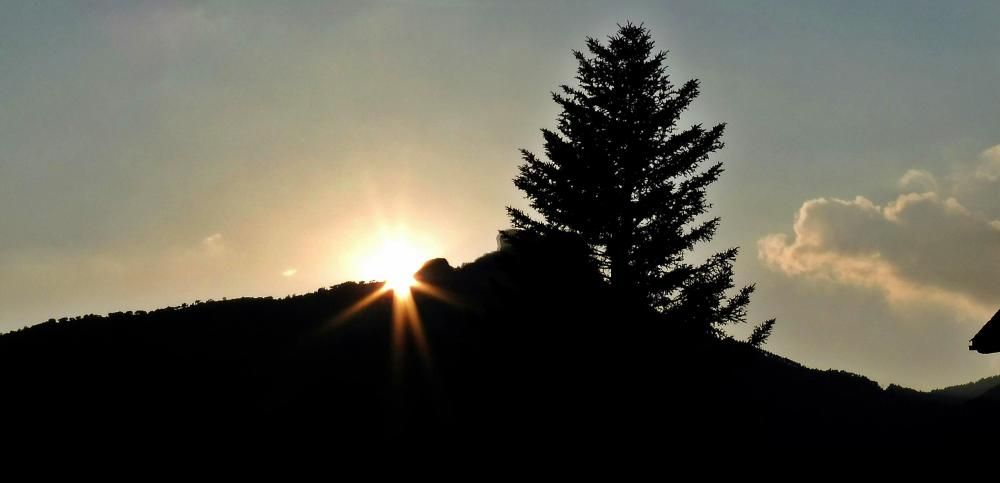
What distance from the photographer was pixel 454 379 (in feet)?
73.2

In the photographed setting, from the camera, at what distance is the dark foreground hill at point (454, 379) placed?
1203 centimetres

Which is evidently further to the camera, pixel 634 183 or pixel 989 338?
pixel 634 183

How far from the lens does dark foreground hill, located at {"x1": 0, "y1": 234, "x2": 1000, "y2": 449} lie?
474 inches

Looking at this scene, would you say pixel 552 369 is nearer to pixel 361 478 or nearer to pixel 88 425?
pixel 361 478

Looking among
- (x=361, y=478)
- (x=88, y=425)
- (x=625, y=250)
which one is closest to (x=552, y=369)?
(x=361, y=478)

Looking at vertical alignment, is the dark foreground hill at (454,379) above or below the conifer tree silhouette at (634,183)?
below

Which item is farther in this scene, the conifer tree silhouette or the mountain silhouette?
the conifer tree silhouette

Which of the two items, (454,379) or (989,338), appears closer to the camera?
(989,338)

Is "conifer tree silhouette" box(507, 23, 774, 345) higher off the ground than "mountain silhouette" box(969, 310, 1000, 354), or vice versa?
"conifer tree silhouette" box(507, 23, 774, 345)

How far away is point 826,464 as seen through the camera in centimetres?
2469

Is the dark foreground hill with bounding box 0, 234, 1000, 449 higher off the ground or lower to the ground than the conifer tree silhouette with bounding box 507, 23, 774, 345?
lower

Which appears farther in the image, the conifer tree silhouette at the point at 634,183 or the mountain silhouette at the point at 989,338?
the conifer tree silhouette at the point at 634,183

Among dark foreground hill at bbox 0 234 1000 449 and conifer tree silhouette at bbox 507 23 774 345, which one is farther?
conifer tree silhouette at bbox 507 23 774 345

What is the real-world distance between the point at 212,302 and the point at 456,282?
9075 millimetres
